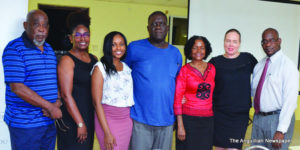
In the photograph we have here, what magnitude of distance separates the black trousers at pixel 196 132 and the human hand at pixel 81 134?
2.66 ft

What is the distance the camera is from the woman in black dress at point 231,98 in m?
2.15

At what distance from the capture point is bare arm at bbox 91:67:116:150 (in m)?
1.70

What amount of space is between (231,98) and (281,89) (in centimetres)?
41

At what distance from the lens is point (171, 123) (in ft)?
6.52

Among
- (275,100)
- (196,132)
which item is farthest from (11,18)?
(275,100)

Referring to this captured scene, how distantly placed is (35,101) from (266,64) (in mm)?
1888

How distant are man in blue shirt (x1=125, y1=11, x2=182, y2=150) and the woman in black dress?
473 millimetres

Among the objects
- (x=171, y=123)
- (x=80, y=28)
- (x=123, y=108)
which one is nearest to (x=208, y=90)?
(x=171, y=123)

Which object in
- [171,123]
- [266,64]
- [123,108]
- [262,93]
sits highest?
[266,64]

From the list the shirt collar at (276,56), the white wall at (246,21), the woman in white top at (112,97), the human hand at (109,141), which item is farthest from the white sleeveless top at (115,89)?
the white wall at (246,21)

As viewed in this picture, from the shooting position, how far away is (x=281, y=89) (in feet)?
6.38

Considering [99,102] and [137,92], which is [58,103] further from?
[137,92]

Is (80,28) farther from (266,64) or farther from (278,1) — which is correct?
(278,1)

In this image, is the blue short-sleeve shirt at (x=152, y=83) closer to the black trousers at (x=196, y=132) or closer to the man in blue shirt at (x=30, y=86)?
the black trousers at (x=196, y=132)
